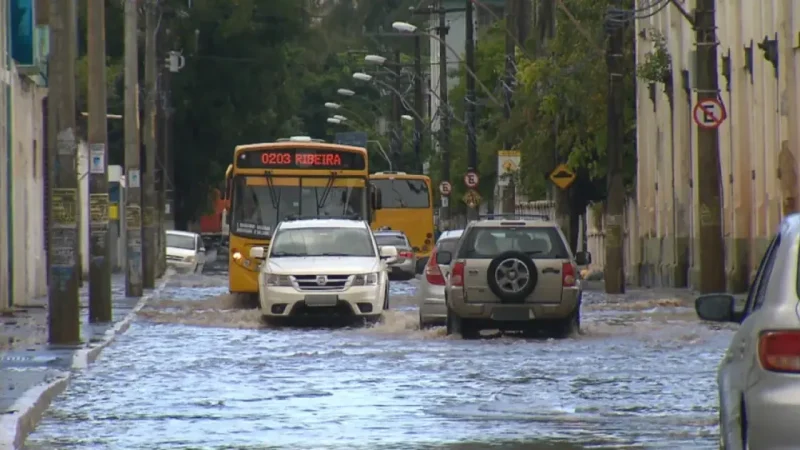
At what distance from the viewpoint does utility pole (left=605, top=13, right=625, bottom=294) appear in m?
42.0

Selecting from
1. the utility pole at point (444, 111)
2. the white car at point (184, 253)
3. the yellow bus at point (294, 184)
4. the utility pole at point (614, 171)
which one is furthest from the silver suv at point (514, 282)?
the utility pole at point (444, 111)

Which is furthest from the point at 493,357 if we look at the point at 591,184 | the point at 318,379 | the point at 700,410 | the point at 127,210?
the point at 591,184

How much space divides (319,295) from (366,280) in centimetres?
Result: 74

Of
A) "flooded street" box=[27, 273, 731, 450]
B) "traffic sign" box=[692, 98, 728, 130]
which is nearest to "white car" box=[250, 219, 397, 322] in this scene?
"flooded street" box=[27, 273, 731, 450]

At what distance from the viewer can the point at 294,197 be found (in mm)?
39125

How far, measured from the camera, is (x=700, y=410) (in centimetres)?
1603

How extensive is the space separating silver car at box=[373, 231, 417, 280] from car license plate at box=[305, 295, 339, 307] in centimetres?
2639

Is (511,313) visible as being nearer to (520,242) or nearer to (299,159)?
(520,242)

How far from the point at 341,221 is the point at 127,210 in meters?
8.16

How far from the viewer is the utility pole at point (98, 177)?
27.8 metres

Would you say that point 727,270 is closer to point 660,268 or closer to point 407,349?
point 660,268

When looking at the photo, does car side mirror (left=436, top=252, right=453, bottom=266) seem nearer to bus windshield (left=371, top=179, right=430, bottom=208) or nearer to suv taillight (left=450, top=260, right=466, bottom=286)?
suv taillight (left=450, top=260, right=466, bottom=286)

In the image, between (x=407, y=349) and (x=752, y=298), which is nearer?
(x=752, y=298)

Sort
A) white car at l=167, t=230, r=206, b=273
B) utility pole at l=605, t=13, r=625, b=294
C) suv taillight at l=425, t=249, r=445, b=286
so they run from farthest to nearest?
white car at l=167, t=230, r=206, b=273, utility pole at l=605, t=13, r=625, b=294, suv taillight at l=425, t=249, r=445, b=286
